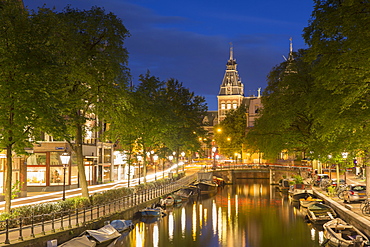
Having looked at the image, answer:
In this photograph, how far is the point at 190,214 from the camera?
49.2 meters

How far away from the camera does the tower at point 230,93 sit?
17462 centimetres

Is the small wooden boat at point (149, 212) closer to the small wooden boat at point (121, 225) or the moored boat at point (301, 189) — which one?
the small wooden boat at point (121, 225)

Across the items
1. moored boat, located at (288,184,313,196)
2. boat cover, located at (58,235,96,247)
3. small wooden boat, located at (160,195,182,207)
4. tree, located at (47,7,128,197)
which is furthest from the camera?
moored boat, located at (288,184,313,196)

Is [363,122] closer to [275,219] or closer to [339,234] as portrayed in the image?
[339,234]

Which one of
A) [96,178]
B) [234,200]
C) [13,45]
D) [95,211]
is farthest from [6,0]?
[234,200]

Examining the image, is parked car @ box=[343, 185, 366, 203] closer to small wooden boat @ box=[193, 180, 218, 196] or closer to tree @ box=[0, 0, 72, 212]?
tree @ box=[0, 0, 72, 212]

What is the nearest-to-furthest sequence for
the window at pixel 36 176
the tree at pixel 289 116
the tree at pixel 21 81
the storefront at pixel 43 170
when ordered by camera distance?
the tree at pixel 21 81 → the tree at pixel 289 116 → the storefront at pixel 43 170 → the window at pixel 36 176

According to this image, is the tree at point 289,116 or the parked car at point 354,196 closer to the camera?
the parked car at point 354,196

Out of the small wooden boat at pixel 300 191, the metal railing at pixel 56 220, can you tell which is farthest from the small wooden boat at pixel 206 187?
the metal railing at pixel 56 220

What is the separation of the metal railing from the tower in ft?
434

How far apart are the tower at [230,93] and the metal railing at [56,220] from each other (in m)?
132

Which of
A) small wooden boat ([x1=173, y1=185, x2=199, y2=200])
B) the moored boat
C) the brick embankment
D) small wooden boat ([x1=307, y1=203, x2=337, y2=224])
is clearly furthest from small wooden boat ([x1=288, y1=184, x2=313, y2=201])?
small wooden boat ([x1=173, y1=185, x2=199, y2=200])

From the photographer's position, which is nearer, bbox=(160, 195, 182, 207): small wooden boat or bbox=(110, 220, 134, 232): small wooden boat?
bbox=(110, 220, 134, 232): small wooden boat

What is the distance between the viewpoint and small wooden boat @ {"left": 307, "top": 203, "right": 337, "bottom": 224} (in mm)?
39156
